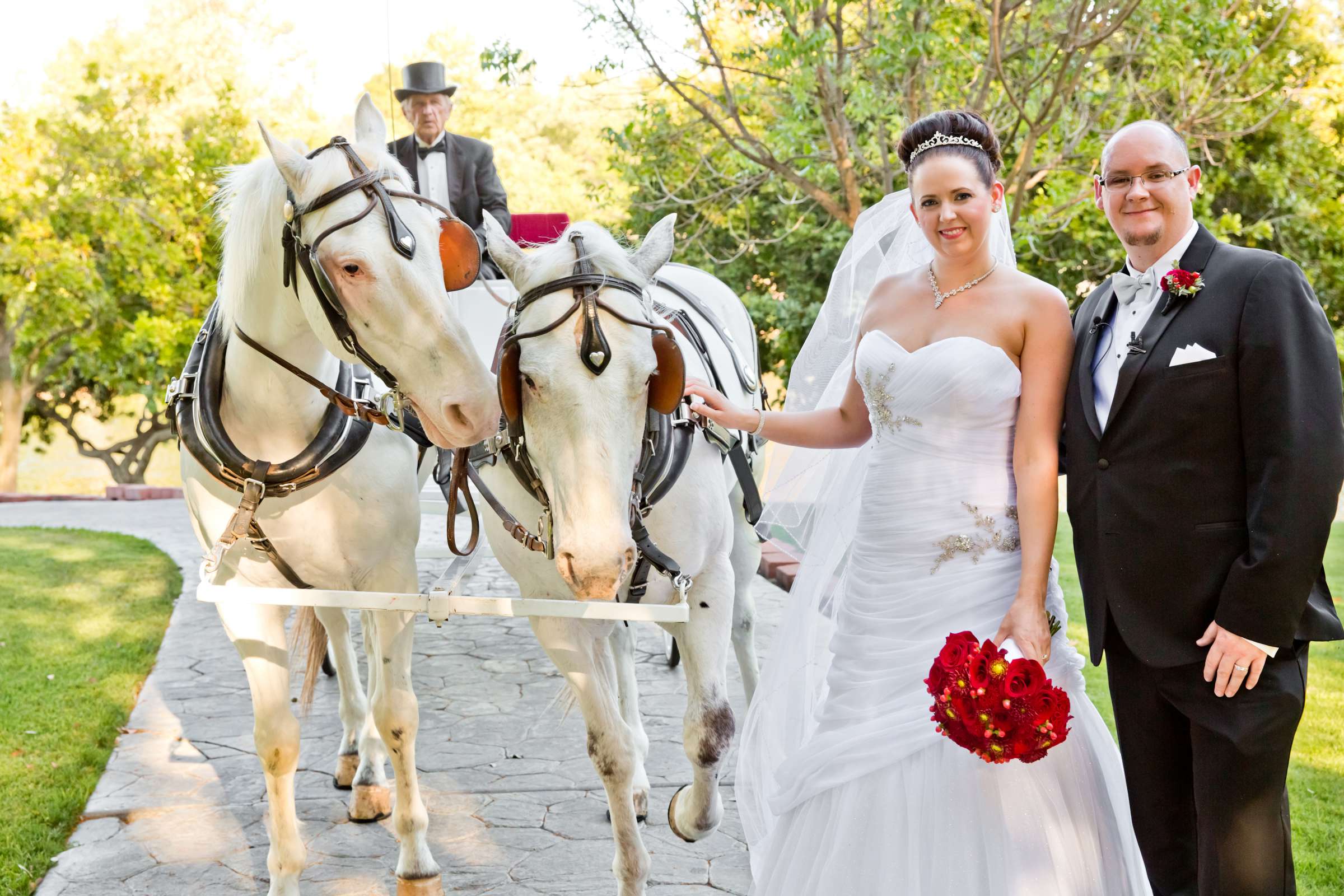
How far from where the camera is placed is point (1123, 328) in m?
2.20

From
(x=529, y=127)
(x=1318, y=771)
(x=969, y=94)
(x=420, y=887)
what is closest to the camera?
(x=420, y=887)

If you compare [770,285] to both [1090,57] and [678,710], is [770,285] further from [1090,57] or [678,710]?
[678,710]

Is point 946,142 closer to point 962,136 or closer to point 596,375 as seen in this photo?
point 962,136

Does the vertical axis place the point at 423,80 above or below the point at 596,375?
above

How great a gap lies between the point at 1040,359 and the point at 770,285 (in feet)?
35.7

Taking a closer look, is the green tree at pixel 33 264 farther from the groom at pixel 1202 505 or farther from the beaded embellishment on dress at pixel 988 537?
the groom at pixel 1202 505

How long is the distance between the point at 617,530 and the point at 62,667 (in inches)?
202

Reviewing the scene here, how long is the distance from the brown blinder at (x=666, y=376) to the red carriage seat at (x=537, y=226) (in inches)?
63.8

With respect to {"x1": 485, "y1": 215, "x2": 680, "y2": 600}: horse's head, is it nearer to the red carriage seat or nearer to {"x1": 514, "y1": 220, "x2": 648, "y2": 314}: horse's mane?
{"x1": 514, "y1": 220, "x2": 648, "y2": 314}: horse's mane

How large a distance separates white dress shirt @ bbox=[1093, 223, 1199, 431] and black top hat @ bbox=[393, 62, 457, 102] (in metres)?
3.21

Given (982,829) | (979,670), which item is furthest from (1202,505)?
(982,829)

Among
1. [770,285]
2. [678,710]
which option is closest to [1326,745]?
[678,710]

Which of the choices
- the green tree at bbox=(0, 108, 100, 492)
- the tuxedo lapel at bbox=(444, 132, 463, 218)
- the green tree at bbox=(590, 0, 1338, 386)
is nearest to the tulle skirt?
the tuxedo lapel at bbox=(444, 132, 463, 218)

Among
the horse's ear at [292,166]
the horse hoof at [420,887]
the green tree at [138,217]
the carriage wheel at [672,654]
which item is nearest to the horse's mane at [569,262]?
the horse's ear at [292,166]
